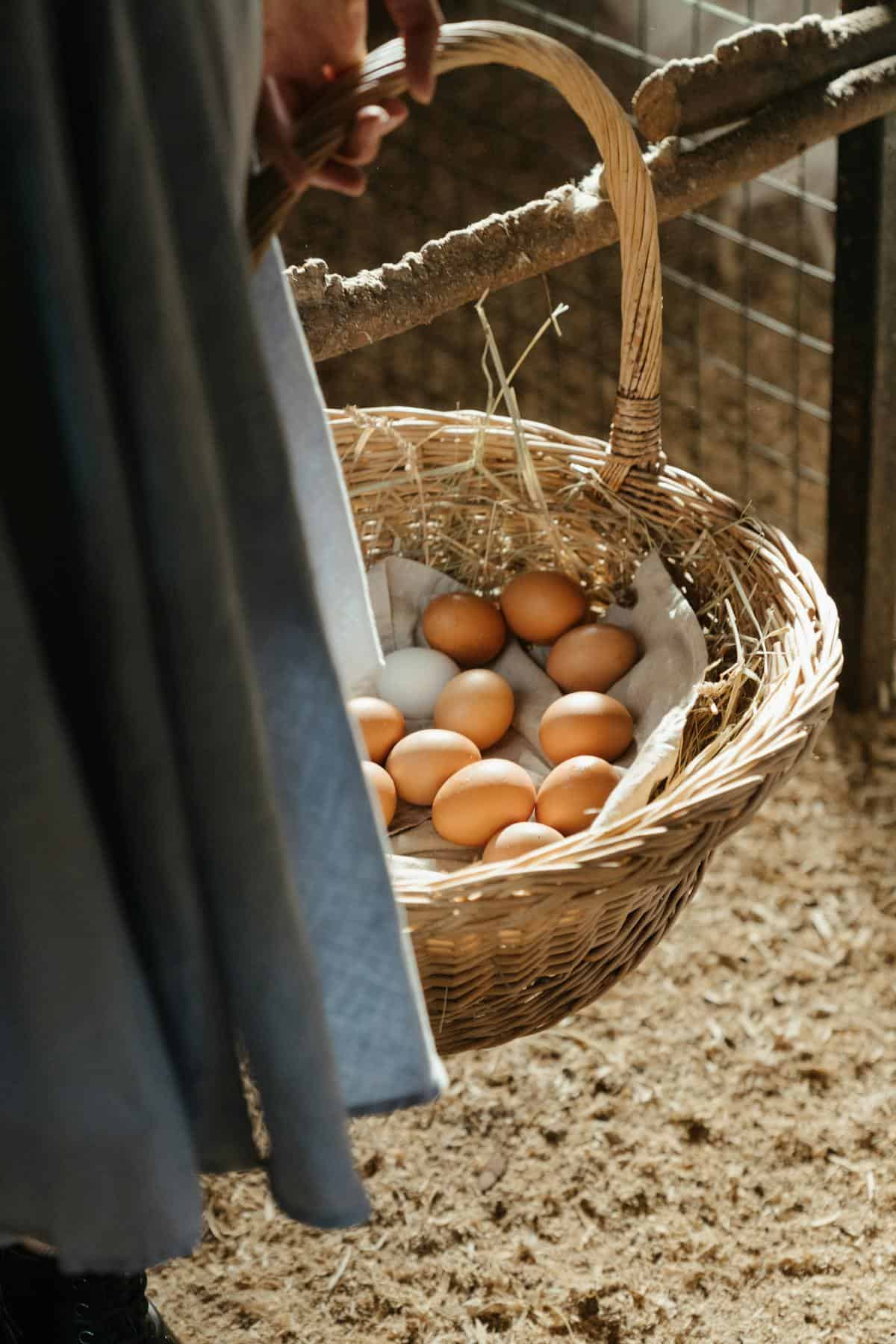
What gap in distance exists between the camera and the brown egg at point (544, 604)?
3.90 ft

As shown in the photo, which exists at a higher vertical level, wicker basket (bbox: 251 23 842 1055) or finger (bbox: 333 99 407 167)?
finger (bbox: 333 99 407 167)

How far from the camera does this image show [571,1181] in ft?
3.88

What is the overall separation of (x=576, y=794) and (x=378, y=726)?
0.69 feet

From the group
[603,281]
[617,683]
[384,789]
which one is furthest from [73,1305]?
[603,281]

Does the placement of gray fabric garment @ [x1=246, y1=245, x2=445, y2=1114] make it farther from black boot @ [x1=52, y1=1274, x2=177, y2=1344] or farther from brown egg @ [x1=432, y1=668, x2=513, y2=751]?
brown egg @ [x1=432, y1=668, x2=513, y2=751]

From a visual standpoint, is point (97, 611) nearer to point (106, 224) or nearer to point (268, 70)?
point (106, 224)

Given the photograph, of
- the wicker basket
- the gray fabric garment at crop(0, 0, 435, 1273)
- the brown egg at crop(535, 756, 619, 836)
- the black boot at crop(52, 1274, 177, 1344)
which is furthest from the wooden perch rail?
the black boot at crop(52, 1274, 177, 1344)

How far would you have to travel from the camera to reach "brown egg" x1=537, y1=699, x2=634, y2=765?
1049 millimetres

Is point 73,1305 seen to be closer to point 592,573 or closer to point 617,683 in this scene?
point 617,683

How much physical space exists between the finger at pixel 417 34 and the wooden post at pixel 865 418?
3.37 ft

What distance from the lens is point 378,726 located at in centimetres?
111

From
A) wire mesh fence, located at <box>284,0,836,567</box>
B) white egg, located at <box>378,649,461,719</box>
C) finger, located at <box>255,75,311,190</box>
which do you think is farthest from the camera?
wire mesh fence, located at <box>284,0,836,567</box>

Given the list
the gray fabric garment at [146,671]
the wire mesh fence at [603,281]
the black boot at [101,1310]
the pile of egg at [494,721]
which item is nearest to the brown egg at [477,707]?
the pile of egg at [494,721]

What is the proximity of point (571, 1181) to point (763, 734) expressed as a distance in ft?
1.84
